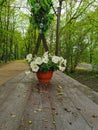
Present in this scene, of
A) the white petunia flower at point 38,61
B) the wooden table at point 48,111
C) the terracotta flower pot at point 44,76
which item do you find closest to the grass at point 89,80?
the terracotta flower pot at point 44,76

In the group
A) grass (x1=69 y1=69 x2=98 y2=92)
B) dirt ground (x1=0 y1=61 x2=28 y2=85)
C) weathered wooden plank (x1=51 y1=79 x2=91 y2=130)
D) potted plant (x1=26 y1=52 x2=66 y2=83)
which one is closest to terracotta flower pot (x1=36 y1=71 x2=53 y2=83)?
potted plant (x1=26 y1=52 x2=66 y2=83)

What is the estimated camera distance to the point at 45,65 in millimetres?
5352

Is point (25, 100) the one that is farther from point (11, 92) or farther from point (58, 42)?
point (58, 42)

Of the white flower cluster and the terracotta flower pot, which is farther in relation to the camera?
the terracotta flower pot

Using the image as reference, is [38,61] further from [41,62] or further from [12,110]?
[12,110]

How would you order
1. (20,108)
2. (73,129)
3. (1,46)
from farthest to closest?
1. (1,46)
2. (20,108)
3. (73,129)

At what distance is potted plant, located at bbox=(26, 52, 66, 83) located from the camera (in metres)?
5.32

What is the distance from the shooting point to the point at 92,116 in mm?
2996

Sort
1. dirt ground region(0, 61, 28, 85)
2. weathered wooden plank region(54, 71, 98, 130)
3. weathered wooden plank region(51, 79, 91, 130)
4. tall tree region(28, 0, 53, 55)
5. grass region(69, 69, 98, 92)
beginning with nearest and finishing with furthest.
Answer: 1. weathered wooden plank region(51, 79, 91, 130)
2. weathered wooden plank region(54, 71, 98, 130)
3. tall tree region(28, 0, 53, 55)
4. dirt ground region(0, 61, 28, 85)
5. grass region(69, 69, 98, 92)

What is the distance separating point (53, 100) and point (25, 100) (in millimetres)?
432

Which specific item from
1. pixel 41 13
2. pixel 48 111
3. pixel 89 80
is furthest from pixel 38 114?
pixel 89 80

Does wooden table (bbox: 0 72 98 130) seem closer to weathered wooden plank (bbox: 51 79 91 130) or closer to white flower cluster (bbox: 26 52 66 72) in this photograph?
weathered wooden plank (bbox: 51 79 91 130)

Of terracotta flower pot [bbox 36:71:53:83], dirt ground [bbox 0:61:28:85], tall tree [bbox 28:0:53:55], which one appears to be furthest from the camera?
dirt ground [bbox 0:61:28:85]

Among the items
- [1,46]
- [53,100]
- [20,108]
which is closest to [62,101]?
[53,100]
